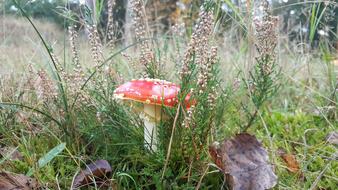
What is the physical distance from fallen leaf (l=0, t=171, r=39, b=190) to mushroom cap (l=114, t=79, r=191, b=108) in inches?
15.0

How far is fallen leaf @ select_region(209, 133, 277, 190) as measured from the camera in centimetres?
115

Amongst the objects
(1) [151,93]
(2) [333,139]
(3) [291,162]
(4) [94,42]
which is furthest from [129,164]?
(2) [333,139]

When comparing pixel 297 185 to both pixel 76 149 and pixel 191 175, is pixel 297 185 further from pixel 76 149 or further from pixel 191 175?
pixel 76 149

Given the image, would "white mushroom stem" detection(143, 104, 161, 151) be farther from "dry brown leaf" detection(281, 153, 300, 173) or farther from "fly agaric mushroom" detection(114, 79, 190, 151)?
"dry brown leaf" detection(281, 153, 300, 173)

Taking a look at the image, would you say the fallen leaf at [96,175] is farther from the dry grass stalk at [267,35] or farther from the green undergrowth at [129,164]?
the dry grass stalk at [267,35]

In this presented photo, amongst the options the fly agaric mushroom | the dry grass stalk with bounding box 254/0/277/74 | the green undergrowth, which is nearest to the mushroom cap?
the fly agaric mushroom

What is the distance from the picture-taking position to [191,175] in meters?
1.18

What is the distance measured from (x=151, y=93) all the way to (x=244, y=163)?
396 millimetres

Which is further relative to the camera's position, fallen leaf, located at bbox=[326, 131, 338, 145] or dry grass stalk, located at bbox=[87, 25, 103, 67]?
fallen leaf, located at bbox=[326, 131, 338, 145]

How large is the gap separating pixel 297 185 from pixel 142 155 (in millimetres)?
523

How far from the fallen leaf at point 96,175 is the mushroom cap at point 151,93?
245mm

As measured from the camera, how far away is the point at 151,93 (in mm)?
1157

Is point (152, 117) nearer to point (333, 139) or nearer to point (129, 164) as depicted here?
point (129, 164)

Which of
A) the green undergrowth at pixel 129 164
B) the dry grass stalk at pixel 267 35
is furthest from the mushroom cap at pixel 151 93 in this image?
the dry grass stalk at pixel 267 35
